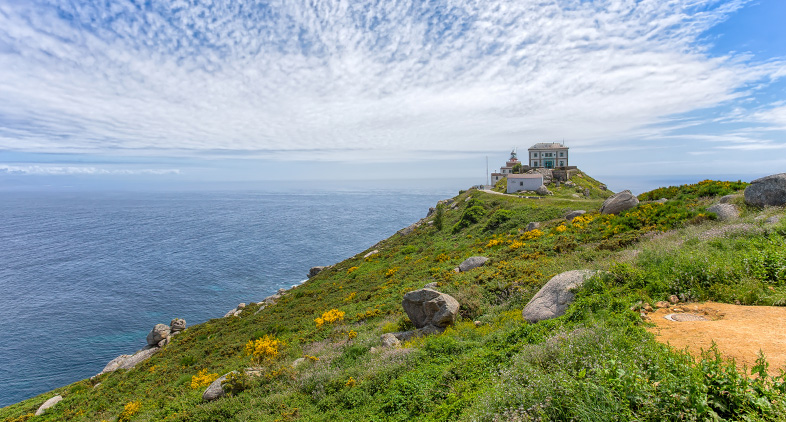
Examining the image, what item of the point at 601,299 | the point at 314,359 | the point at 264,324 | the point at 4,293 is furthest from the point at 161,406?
the point at 4,293

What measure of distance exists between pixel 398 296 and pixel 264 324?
38.1 ft

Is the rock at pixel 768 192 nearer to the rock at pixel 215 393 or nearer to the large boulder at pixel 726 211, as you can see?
the large boulder at pixel 726 211

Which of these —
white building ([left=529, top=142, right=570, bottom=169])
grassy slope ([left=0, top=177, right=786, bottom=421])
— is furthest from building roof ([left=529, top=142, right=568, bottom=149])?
grassy slope ([left=0, top=177, right=786, bottom=421])

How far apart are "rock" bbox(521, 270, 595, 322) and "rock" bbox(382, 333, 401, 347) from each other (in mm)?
5156

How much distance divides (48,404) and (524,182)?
66.6m

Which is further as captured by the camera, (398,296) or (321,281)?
(321,281)

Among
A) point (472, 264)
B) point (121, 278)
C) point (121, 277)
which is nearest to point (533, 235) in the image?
point (472, 264)

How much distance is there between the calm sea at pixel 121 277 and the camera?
33.9m

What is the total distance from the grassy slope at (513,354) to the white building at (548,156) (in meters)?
63.2

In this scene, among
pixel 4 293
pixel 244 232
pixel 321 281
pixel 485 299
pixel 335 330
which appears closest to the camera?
pixel 485 299

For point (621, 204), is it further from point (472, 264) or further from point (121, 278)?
point (121, 278)

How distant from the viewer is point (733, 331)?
729 centimetres

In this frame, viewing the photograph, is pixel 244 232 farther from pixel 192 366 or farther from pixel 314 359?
pixel 314 359

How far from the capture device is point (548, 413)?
5.43 metres
